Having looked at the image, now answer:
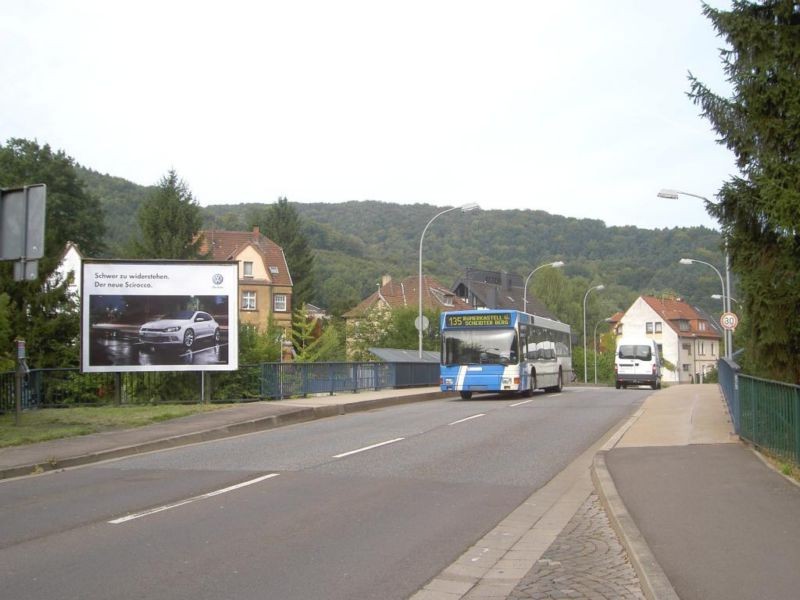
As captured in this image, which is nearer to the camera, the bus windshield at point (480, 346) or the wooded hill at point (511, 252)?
the bus windshield at point (480, 346)

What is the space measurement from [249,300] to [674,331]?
177 ft

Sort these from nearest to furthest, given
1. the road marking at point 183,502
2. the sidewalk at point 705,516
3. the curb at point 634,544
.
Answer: the curb at point 634,544
the sidewalk at point 705,516
the road marking at point 183,502

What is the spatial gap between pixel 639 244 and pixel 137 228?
87824 mm

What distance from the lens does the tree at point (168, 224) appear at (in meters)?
62.7

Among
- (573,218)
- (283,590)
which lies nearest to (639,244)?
(573,218)

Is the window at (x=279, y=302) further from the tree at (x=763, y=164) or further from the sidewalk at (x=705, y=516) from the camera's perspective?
the tree at (x=763, y=164)

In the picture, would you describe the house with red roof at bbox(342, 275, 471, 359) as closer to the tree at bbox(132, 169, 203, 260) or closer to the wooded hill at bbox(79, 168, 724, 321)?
the tree at bbox(132, 169, 203, 260)

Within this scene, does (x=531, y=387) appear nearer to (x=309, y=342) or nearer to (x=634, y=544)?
(x=309, y=342)

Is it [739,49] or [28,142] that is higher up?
[28,142]

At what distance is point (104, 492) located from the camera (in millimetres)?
10484

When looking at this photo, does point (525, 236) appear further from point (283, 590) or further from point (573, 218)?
point (283, 590)

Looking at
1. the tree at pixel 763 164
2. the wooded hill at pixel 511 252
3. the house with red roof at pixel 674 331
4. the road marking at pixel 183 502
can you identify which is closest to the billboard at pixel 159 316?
the road marking at pixel 183 502

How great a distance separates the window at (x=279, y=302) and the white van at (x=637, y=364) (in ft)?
119

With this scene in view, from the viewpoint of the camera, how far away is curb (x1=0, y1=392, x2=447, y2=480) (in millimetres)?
12633
